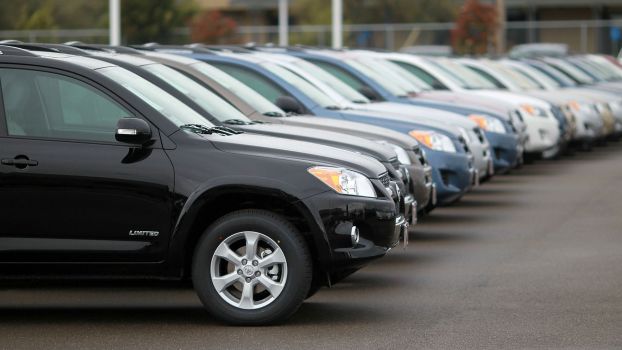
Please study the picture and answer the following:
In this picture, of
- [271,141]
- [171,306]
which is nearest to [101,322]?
[171,306]

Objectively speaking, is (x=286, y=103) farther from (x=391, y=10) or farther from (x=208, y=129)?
(x=391, y=10)

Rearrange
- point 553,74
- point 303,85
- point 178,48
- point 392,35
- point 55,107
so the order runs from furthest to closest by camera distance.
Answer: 1. point 392,35
2. point 553,74
3. point 178,48
4. point 303,85
5. point 55,107

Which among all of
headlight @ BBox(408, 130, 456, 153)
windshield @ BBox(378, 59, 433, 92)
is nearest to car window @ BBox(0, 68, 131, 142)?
headlight @ BBox(408, 130, 456, 153)

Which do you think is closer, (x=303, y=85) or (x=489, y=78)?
(x=303, y=85)

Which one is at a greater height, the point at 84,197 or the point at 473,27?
the point at 473,27

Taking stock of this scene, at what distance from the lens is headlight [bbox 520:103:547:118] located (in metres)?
22.0

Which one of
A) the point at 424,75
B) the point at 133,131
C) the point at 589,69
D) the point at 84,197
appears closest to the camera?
the point at 133,131

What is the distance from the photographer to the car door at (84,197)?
8.82m

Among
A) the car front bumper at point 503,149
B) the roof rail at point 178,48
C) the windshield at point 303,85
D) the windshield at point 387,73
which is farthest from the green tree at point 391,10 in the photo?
the windshield at point 303,85

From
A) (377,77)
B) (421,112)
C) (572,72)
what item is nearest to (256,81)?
(421,112)

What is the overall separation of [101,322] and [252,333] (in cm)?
106

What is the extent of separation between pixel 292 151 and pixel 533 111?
13.5 metres

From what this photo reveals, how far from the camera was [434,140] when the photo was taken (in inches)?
572

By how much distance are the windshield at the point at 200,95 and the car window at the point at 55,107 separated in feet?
4.28
